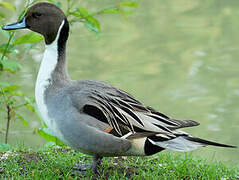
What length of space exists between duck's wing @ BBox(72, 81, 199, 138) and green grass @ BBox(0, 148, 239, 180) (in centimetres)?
46

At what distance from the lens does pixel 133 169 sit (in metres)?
4.34

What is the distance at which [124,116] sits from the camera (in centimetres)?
395

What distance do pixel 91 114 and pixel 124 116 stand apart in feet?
0.93

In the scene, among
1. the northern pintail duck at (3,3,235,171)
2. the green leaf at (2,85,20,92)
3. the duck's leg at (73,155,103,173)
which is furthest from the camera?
the green leaf at (2,85,20,92)

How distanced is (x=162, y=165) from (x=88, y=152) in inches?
34.4

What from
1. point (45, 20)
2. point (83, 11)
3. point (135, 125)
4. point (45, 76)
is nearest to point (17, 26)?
point (45, 20)

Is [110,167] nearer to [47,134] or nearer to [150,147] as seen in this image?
[150,147]

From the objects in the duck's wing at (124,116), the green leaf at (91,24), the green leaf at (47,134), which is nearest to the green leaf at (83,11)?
the green leaf at (91,24)

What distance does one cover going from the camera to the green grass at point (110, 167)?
163 inches

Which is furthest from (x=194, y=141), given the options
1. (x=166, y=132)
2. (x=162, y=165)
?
(x=162, y=165)

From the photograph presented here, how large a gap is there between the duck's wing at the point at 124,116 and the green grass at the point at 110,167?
18.0 inches

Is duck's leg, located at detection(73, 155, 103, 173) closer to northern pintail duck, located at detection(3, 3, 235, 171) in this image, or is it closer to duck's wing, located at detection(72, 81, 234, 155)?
northern pintail duck, located at detection(3, 3, 235, 171)

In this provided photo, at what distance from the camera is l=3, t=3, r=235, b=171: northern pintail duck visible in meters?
3.83

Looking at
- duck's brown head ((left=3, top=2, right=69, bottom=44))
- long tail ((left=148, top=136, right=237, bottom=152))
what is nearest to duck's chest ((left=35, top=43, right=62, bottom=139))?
duck's brown head ((left=3, top=2, right=69, bottom=44))
